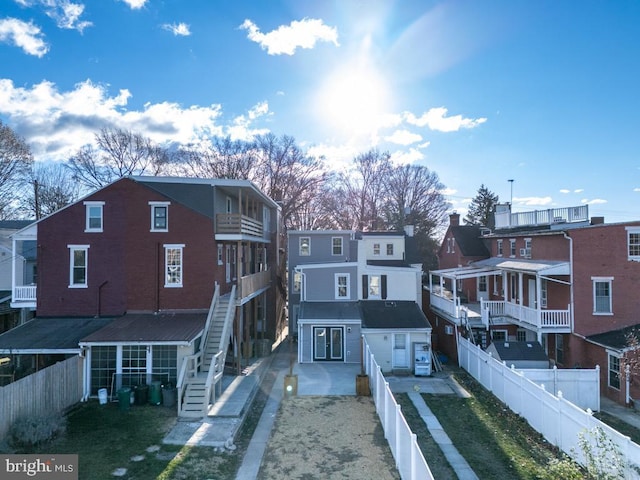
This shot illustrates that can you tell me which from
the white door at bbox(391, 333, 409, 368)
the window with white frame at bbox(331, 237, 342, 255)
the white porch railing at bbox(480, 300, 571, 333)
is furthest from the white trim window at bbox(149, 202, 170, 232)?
the white porch railing at bbox(480, 300, 571, 333)

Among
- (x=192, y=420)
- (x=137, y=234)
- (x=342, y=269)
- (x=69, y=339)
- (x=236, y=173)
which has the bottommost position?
(x=192, y=420)

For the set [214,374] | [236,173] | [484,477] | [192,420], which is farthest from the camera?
[236,173]

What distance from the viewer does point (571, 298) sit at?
63.6ft

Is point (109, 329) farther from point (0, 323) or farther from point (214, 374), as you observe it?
point (0, 323)

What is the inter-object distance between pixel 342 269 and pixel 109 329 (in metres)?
12.7

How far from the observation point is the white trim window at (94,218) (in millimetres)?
Answer: 18828

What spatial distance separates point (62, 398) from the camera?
47.1 feet

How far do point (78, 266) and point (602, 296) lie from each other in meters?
24.5

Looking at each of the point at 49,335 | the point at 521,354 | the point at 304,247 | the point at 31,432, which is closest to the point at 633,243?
the point at 521,354

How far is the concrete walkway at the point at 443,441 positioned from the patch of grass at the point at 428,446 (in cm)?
13

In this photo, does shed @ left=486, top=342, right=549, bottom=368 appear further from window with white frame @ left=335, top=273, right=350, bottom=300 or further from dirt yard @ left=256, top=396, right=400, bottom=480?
window with white frame @ left=335, top=273, right=350, bottom=300

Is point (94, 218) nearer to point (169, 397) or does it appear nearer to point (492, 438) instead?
point (169, 397)

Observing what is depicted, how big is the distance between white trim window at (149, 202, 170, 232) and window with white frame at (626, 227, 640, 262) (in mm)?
21223

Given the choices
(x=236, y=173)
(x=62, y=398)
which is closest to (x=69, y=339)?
(x=62, y=398)
